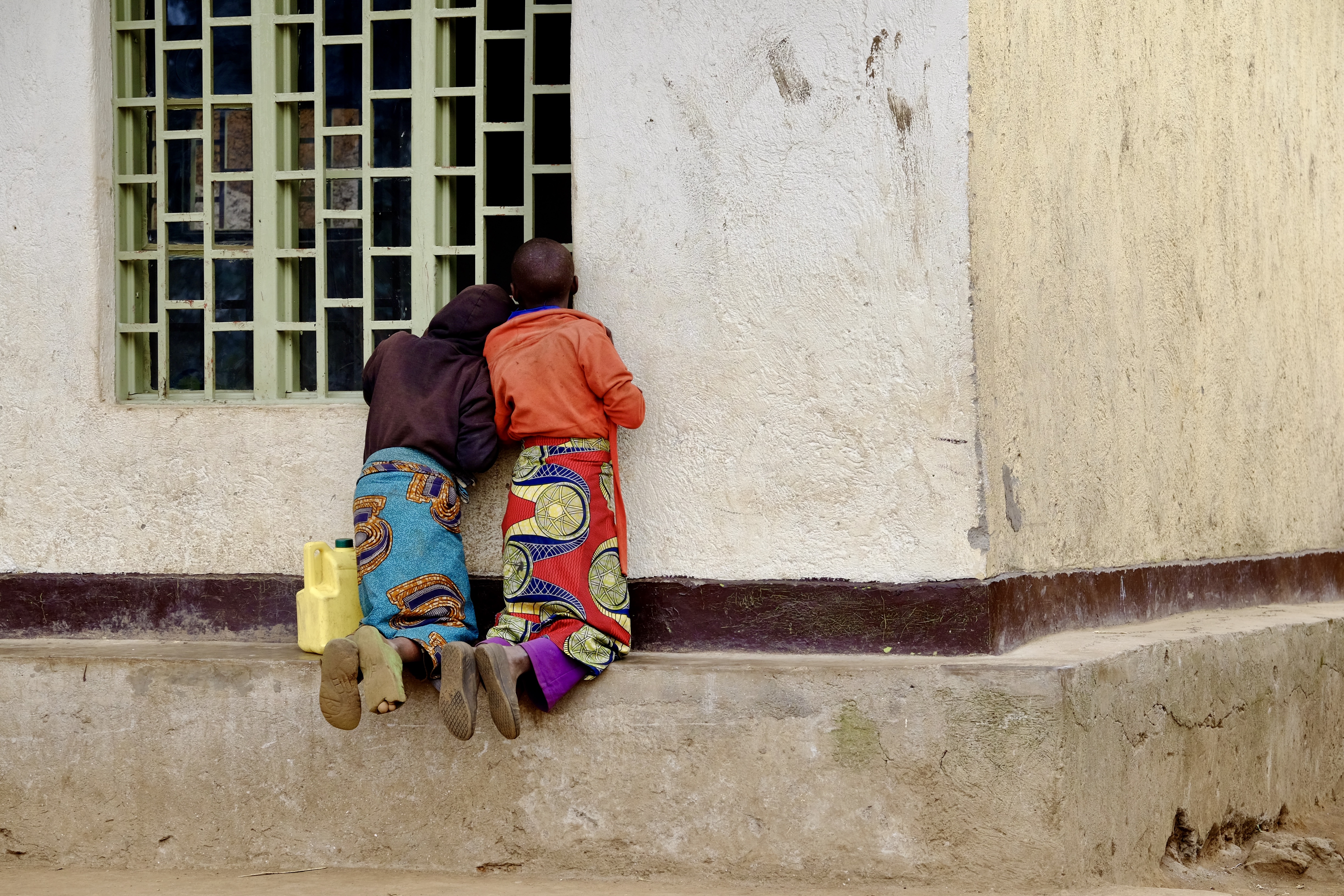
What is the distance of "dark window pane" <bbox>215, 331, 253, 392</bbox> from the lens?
412 cm

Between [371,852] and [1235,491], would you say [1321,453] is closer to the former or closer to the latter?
[1235,491]

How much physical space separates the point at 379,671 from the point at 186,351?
1.50 metres

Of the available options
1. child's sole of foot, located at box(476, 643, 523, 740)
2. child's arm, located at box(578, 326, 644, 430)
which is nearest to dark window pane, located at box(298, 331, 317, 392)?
child's arm, located at box(578, 326, 644, 430)

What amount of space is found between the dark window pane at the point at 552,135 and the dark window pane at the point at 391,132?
391 millimetres

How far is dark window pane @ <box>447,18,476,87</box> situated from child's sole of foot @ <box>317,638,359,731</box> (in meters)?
1.76

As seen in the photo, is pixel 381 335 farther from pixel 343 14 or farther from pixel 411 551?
pixel 343 14

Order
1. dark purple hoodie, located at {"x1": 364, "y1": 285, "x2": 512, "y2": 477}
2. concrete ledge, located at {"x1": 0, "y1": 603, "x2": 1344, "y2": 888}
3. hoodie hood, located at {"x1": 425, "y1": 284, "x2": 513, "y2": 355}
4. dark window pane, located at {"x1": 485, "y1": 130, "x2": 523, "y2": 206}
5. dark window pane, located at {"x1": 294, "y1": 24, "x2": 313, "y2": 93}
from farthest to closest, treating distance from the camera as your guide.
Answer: dark window pane, located at {"x1": 485, "y1": 130, "x2": 523, "y2": 206} → dark window pane, located at {"x1": 294, "y1": 24, "x2": 313, "y2": 93} → hoodie hood, located at {"x1": 425, "y1": 284, "x2": 513, "y2": 355} → dark purple hoodie, located at {"x1": 364, "y1": 285, "x2": 512, "y2": 477} → concrete ledge, located at {"x1": 0, "y1": 603, "x2": 1344, "y2": 888}

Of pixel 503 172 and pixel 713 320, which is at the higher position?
pixel 503 172

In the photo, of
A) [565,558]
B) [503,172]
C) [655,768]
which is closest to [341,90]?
[503,172]

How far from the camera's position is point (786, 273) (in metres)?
3.62

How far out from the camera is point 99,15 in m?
3.99

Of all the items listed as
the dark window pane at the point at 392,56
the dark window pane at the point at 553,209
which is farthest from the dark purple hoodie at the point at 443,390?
the dark window pane at the point at 392,56

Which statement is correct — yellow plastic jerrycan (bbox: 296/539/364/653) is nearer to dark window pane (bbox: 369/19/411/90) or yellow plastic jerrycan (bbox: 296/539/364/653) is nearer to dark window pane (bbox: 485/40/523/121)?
dark window pane (bbox: 369/19/411/90)

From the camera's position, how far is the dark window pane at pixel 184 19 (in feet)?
13.5
